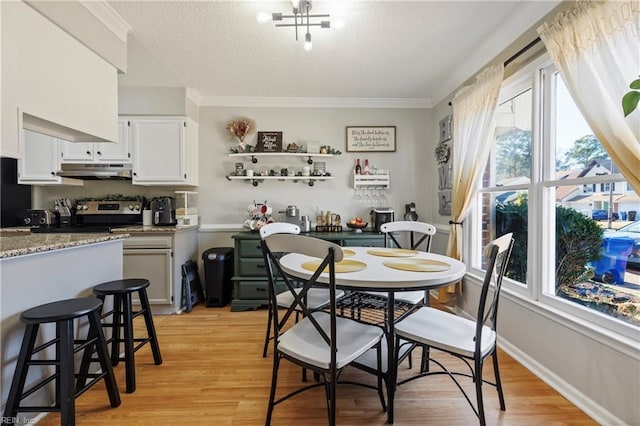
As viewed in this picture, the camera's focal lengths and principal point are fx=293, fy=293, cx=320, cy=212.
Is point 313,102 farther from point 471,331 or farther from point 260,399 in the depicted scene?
point 260,399

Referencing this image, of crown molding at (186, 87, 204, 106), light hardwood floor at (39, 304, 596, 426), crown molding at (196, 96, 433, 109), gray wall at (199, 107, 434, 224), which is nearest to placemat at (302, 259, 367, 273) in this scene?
light hardwood floor at (39, 304, 596, 426)

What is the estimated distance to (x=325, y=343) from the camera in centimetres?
142

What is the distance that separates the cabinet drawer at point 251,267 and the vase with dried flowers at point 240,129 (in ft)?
4.49

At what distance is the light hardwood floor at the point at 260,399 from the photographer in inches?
61.6

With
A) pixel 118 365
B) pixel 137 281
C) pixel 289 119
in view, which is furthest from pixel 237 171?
pixel 118 365

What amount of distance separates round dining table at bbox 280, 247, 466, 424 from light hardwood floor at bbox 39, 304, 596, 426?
0.29 metres

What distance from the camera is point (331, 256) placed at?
1.23m

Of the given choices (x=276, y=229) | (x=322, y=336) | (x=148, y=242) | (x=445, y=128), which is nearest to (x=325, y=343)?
(x=322, y=336)

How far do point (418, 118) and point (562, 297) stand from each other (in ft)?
8.57

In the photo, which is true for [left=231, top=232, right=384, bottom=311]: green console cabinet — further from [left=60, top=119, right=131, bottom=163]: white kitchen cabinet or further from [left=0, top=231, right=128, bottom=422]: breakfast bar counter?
[left=60, top=119, right=131, bottom=163]: white kitchen cabinet

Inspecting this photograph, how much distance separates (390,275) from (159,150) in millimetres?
2972

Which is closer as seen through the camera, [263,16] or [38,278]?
[38,278]

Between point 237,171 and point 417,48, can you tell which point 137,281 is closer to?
point 237,171

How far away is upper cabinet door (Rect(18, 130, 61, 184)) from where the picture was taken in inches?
125
